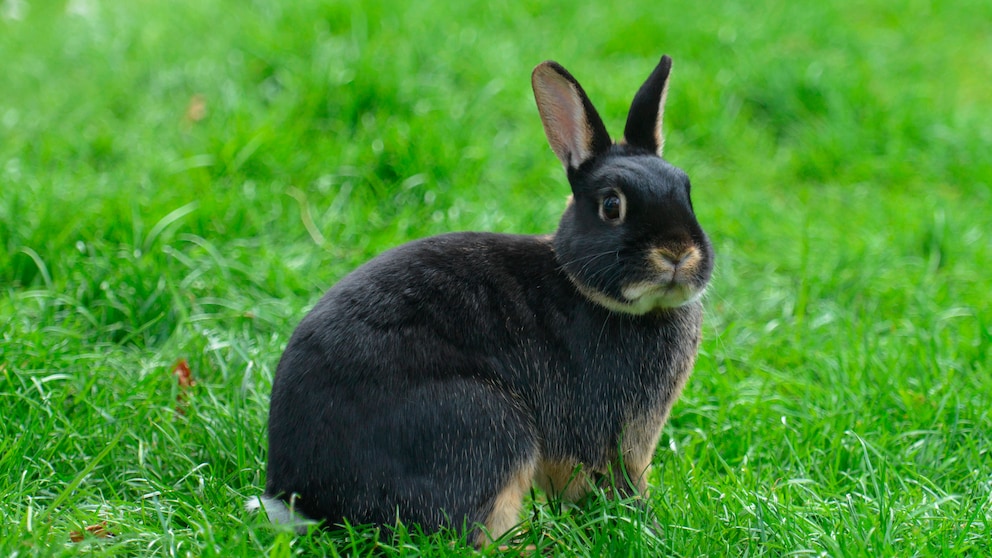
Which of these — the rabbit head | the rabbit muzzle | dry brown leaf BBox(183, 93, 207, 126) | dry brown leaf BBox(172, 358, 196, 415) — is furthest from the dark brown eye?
dry brown leaf BBox(183, 93, 207, 126)

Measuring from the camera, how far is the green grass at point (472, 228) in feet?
10.3

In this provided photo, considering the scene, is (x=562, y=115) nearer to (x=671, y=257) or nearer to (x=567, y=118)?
(x=567, y=118)

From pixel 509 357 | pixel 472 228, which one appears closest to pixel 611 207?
pixel 509 357

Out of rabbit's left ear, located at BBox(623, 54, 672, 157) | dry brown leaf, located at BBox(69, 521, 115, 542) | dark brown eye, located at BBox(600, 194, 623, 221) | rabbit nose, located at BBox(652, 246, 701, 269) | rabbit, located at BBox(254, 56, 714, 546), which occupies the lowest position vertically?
dry brown leaf, located at BBox(69, 521, 115, 542)

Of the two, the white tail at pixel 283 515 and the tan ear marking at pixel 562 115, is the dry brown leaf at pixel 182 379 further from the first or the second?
the tan ear marking at pixel 562 115

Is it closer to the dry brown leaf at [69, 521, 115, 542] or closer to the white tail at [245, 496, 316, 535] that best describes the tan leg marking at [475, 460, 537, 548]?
Result: the white tail at [245, 496, 316, 535]

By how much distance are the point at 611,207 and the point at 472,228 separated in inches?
64.7

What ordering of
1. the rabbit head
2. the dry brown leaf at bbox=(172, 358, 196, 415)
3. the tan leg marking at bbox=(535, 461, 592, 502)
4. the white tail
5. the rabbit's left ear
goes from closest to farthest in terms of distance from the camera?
the white tail < the rabbit head < the tan leg marking at bbox=(535, 461, 592, 502) < the rabbit's left ear < the dry brown leaf at bbox=(172, 358, 196, 415)

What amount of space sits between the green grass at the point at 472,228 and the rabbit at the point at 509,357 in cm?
15

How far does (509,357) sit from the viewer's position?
312 centimetres

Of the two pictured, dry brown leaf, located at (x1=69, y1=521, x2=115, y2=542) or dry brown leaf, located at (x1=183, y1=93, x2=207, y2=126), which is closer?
dry brown leaf, located at (x1=69, y1=521, x2=115, y2=542)

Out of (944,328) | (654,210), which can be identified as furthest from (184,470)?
(944,328)

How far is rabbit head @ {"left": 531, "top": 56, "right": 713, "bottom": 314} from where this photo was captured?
9.87 ft

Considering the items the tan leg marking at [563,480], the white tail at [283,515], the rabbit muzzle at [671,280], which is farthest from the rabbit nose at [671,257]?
the white tail at [283,515]
